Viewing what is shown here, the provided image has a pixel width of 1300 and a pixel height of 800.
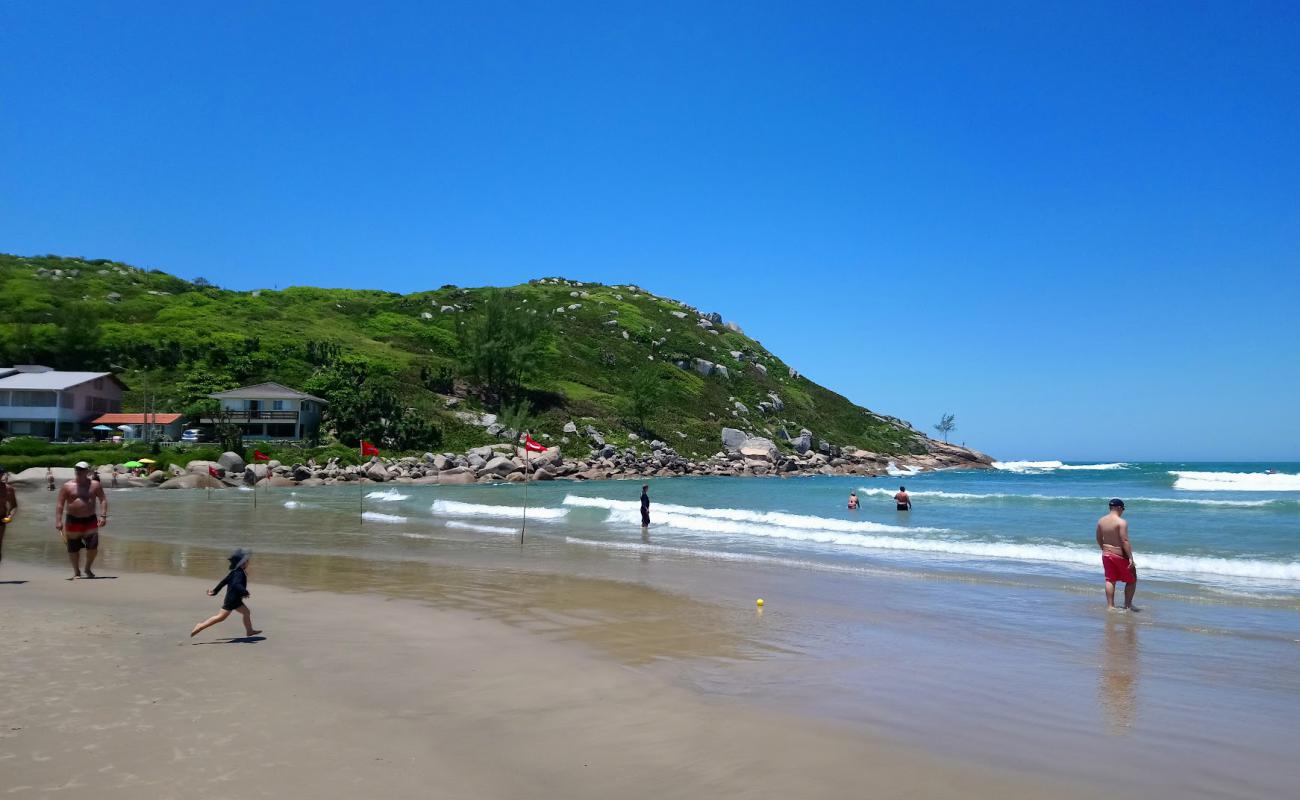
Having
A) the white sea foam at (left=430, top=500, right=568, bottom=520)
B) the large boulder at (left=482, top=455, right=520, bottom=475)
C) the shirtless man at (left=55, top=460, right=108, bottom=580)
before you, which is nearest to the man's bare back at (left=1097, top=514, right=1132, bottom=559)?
the shirtless man at (left=55, top=460, right=108, bottom=580)

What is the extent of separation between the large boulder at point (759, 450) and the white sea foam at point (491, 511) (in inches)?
1788

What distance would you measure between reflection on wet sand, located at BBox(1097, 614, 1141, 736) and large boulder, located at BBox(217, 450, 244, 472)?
49.0m

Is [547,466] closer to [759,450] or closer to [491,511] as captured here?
[759,450]

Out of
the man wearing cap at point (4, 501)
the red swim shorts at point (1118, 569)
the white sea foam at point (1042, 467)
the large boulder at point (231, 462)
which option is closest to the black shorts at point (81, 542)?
the man wearing cap at point (4, 501)

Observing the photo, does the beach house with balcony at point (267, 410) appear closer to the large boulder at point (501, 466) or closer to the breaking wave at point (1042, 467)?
the large boulder at point (501, 466)

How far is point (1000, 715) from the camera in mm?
7215

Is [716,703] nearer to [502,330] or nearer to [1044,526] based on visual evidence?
[1044,526]

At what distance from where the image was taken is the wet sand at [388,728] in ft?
17.3

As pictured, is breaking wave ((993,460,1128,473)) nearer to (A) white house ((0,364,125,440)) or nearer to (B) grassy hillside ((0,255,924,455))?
(B) grassy hillside ((0,255,924,455))

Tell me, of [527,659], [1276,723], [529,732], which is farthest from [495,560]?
[1276,723]

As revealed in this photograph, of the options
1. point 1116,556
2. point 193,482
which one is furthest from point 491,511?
point 1116,556

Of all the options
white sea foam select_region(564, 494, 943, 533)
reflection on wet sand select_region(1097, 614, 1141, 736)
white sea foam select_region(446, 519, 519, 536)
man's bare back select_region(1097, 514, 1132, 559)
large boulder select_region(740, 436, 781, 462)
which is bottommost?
reflection on wet sand select_region(1097, 614, 1141, 736)

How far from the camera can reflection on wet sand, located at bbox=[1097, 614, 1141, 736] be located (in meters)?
7.27

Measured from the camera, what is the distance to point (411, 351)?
85.2 meters
